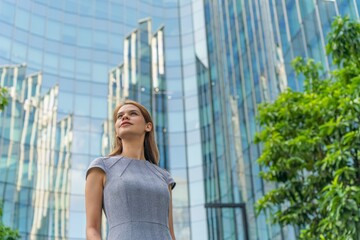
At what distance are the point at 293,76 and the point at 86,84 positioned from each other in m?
16.7

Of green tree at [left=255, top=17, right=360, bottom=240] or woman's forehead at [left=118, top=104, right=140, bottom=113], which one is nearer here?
woman's forehead at [left=118, top=104, right=140, bottom=113]

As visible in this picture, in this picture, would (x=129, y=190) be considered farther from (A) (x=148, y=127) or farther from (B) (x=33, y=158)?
(B) (x=33, y=158)

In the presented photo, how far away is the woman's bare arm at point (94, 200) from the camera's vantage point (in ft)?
8.49

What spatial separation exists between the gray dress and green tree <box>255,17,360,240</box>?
7.45 m

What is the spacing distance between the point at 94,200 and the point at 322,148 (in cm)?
1129

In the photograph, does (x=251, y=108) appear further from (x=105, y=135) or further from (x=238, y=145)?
(x=105, y=135)

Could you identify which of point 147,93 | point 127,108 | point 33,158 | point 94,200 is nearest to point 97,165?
point 94,200

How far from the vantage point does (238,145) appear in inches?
1382

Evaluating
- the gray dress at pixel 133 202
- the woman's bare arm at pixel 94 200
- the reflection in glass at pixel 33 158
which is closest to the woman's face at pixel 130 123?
the gray dress at pixel 133 202

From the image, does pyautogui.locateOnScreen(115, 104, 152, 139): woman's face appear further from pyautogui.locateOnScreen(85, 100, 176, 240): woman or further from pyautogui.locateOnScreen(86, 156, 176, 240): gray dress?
pyautogui.locateOnScreen(86, 156, 176, 240): gray dress

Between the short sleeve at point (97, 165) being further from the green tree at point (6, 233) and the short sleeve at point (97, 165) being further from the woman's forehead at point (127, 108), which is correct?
the green tree at point (6, 233)

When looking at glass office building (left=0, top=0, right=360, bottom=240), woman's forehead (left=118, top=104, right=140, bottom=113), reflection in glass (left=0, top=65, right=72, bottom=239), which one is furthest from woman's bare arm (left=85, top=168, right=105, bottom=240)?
reflection in glass (left=0, top=65, right=72, bottom=239)

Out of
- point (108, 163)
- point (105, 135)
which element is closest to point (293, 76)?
point (105, 135)

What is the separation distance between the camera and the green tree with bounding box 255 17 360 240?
397 inches
